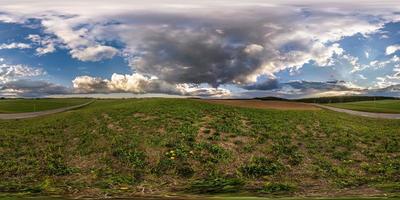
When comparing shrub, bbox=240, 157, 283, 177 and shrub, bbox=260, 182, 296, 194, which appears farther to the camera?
shrub, bbox=240, 157, 283, 177

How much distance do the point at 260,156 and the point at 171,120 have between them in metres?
11.2

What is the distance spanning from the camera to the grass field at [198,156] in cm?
2141

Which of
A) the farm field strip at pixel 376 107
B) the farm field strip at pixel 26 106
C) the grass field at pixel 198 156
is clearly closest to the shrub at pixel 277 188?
the grass field at pixel 198 156

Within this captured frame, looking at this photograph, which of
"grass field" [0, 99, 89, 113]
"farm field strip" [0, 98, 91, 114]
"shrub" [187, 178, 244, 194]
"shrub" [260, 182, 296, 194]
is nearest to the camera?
"shrub" [260, 182, 296, 194]

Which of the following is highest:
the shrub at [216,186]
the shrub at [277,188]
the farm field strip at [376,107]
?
the farm field strip at [376,107]

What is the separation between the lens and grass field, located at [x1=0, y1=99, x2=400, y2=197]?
2141 cm

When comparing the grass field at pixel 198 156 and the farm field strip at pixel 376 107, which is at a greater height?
the farm field strip at pixel 376 107

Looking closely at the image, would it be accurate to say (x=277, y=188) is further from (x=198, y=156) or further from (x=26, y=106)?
(x=26, y=106)

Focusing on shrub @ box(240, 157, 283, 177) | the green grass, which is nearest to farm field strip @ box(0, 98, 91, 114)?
the green grass

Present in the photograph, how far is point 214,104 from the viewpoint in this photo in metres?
47.2

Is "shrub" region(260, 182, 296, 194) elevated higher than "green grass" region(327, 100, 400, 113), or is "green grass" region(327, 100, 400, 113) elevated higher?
"green grass" region(327, 100, 400, 113)

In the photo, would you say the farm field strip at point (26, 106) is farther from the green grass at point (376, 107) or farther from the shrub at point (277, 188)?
the shrub at point (277, 188)

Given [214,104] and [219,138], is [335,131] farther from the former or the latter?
[214,104]

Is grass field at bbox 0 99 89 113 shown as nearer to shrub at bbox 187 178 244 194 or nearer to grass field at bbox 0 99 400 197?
grass field at bbox 0 99 400 197
